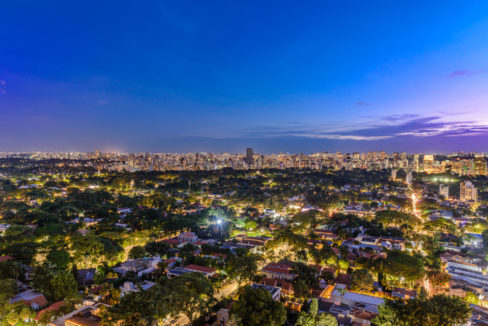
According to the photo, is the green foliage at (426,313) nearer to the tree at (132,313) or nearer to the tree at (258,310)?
the tree at (258,310)

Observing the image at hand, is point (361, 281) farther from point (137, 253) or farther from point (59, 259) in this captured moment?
point (59, 259)

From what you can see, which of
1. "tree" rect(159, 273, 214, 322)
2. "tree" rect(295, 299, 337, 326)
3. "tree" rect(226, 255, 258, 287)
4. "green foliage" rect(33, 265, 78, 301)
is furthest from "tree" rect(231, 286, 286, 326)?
"green foliage" rect(33, 265, 78, 301)

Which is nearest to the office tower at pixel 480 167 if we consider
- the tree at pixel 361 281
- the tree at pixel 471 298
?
the tree at pixel 471 298

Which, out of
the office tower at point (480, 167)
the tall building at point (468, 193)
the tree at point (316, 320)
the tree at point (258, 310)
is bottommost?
the tall building at point (468, 193)

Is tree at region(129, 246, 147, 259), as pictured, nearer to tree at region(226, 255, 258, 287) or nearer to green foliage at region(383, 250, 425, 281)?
tree at region(226, 255, 258, 287)

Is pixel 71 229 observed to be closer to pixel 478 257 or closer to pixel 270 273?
pixel 270 273
